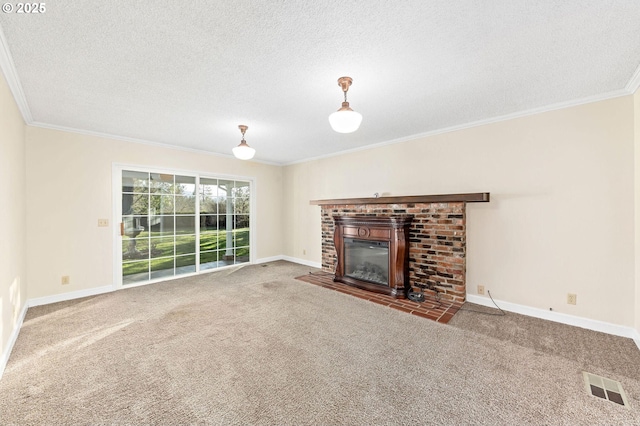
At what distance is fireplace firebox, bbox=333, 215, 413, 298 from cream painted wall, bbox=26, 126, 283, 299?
3.74m

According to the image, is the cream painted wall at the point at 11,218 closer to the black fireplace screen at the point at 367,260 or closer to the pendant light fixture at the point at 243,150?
the pendant light fixture at the point at 243,150

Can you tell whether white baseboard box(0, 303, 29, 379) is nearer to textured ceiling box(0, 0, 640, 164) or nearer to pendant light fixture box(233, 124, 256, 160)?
textured ceiling box(0, 0, 640, 164)

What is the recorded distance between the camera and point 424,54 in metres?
2.08

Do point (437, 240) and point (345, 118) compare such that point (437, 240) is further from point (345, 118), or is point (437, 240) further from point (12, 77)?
point (12, 77)

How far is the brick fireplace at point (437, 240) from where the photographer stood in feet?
11.8

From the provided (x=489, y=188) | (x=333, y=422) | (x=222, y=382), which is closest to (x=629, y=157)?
(x=489, y=188)

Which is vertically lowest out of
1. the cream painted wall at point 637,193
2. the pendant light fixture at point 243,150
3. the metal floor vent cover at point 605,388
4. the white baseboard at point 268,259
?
the metal floor vent cover at point 605,388

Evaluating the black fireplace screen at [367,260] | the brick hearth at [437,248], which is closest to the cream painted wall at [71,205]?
the black fireplace screen at [367,260]

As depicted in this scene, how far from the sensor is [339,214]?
5.02 metres

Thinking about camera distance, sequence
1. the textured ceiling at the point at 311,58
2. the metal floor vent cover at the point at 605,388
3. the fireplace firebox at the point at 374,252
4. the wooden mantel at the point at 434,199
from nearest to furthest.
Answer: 1. the textured ceiling at the point at 311,58
2. the metal floor vent cover at the point at 605,388
3. the wooden mantel at the point at 434,199
4. the fireplace firebox at the point at 374,252

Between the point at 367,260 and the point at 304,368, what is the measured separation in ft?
8.23

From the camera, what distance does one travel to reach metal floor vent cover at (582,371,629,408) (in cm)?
182

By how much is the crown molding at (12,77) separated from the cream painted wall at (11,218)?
0.07 metres

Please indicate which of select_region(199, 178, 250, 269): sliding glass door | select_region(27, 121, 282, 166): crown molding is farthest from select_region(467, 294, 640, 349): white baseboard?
select_region(27, 121, 282, 166): crown molding
